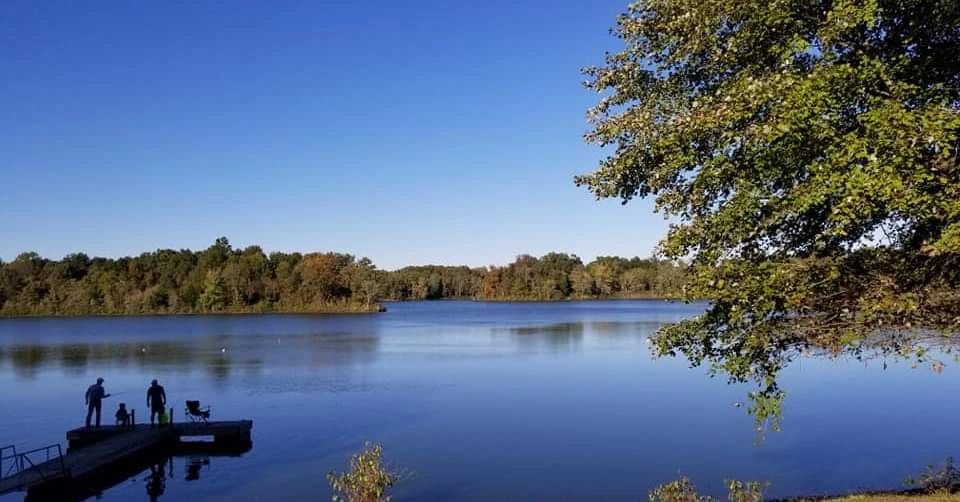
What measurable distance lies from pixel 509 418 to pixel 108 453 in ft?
41.7

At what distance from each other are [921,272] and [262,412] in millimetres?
24107

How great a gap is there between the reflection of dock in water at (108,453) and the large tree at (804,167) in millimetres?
14325

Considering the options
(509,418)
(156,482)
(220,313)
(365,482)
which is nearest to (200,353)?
(509,418)

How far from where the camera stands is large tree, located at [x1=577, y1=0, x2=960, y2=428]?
310 inches

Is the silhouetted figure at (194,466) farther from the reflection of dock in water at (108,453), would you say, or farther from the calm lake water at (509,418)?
the reflection of dock in water at (108,453)

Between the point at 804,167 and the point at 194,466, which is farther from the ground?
the point at 804,167

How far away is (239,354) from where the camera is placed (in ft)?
165

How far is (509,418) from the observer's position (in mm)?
26609

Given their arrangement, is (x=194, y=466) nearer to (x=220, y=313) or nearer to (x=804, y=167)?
(x=804, y=167)

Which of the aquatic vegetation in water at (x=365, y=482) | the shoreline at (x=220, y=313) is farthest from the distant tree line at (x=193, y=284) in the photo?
the aquatic vegetation in water at (x=365, y=482)

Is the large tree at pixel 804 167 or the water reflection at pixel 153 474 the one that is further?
the water reflection at pixel 153 474

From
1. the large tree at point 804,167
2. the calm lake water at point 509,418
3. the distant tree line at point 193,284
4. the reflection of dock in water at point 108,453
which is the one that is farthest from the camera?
the distant tree line at point 193,284

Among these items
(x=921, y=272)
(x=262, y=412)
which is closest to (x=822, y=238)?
(x=921, y=272)

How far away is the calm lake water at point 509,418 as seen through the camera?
1858 centimetres
